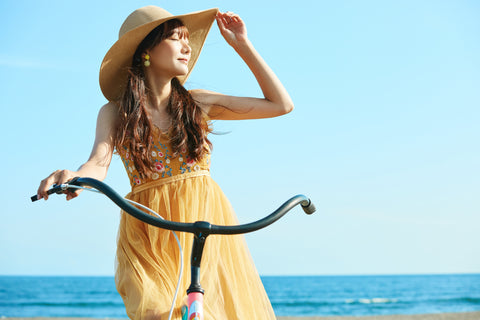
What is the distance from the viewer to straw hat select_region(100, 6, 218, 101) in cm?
284

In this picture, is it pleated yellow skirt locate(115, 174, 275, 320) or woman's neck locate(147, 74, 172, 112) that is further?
woman's neck locate(147, 74, 172, 112)

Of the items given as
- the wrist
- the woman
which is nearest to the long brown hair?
the woman

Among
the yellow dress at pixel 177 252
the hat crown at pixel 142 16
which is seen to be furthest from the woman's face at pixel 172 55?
the yellow dress at pixel 177 252

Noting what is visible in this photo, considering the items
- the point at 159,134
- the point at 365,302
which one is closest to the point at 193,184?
the point at 159,134

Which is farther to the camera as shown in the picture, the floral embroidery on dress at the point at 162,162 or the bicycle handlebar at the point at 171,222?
the floral embroidery on dress at the point at 162,162

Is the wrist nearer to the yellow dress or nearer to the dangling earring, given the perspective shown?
the dangling earring

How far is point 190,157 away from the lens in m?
2.83

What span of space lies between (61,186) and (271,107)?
4.70 feet

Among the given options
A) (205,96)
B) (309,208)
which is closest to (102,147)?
(205,96)

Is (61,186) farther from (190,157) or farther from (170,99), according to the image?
(170,99)

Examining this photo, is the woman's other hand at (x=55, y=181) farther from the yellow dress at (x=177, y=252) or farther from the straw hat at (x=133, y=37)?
the straw hat at (x=133, y=37)

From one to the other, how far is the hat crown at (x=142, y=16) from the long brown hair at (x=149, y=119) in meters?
0.07

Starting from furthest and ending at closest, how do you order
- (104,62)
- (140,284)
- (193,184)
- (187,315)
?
1. (104,62)
2. (193,184)
3. (140,284)
4. (187,315)

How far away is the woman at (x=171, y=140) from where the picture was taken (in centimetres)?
249
